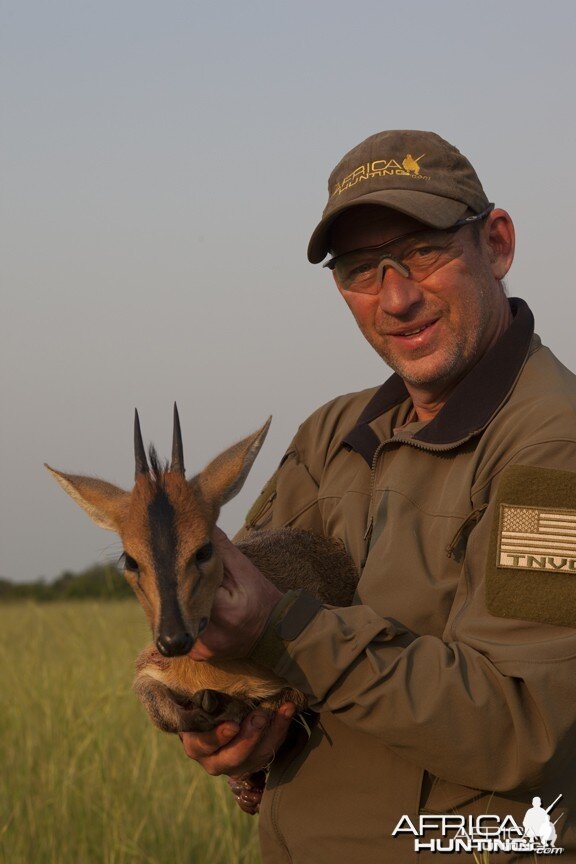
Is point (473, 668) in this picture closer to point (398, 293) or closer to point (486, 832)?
point (486, 832)

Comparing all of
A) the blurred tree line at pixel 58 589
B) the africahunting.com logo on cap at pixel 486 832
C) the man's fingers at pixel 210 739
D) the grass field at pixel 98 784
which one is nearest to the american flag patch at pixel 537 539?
the africahunting.com logo on cap at pixel 486 832

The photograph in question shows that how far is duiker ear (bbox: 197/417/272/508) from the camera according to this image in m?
4.23

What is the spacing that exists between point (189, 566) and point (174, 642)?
0.34m

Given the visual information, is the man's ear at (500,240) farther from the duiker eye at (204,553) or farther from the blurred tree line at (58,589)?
the blurred tree line at (58,589)

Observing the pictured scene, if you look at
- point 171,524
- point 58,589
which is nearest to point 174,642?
point 171,524

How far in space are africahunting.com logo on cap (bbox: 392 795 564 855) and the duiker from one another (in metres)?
0.77

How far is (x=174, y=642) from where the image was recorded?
3518 mm

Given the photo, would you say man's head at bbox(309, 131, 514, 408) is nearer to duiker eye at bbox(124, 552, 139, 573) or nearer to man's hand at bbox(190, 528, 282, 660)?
man's hand at bbox(190, 528, 282, 660)

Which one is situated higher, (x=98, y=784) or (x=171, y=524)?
(x=171, y=524)

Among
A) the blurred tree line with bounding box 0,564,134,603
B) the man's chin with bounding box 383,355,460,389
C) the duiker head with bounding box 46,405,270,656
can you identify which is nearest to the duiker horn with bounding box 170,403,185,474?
the duiker head with bounding box 46,405,270,656

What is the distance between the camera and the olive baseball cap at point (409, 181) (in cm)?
433

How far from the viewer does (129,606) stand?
1240cm

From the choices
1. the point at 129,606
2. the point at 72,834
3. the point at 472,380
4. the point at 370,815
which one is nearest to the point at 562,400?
the point at 472,380

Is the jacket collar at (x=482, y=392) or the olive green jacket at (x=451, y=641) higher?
the jacket collar at (x=482, y=392)
